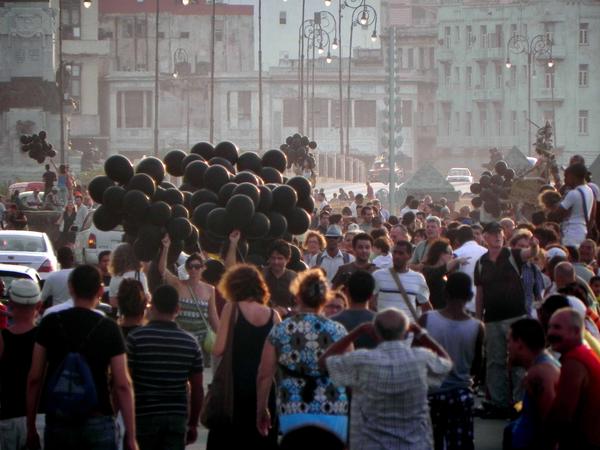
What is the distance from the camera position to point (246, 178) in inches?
722

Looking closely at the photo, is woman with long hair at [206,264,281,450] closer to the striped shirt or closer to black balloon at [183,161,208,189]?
the striped shirt

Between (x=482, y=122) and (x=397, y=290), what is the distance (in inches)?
4217

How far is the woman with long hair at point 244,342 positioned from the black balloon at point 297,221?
7.73 m

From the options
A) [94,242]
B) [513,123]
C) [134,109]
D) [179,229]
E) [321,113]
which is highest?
[134,109]

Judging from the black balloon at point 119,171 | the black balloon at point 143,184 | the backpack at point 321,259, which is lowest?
the backpack at point 321,259

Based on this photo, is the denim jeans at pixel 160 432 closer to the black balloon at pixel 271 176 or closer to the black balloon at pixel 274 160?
the black balloon at pixel 271 176

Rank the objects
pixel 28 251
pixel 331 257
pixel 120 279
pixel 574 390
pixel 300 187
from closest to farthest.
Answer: pixel 574 390 → pixel 120 279 → pixel 331 257 → pixel 300 187 → pixel 28 251

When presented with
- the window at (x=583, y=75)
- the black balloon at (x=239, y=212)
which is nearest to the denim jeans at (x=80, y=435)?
the black balloon at (x=239, y=212)

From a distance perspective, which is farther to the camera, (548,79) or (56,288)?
(548,79)

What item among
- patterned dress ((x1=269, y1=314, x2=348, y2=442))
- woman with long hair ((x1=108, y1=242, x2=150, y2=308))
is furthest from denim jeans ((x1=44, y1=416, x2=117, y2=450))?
woman with long hair ((x1=108, y1=242, x2=150, y2=308))

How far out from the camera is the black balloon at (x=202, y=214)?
57.8ft

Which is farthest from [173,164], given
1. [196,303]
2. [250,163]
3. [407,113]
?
[407,113]

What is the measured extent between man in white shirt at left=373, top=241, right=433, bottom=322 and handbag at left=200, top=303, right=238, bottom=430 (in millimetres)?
3213

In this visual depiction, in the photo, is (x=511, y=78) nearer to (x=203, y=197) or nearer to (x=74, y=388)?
(x=203, y=197)
